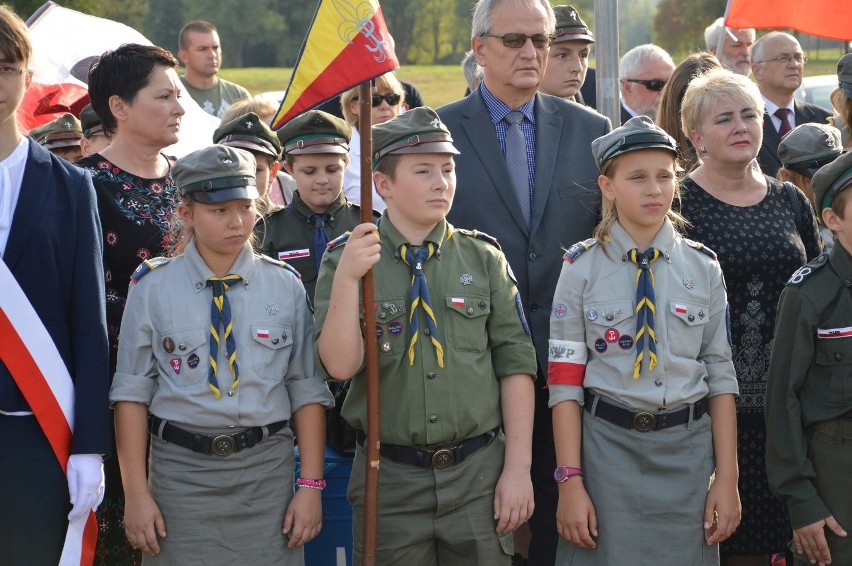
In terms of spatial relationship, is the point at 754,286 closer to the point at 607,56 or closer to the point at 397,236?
the point at 397,236

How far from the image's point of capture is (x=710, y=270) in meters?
4.10

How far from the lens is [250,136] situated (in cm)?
548

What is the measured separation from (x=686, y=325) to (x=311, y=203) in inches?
81.6

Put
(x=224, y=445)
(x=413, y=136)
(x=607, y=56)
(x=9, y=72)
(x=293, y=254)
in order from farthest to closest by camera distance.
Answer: (x=607, y=56), (x=293, y=254), (x=413, y=136), (x=224, y=445), (x=9, y=72)

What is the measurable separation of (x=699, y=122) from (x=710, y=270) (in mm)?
923

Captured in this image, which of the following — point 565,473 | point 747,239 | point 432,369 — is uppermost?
point 747,239

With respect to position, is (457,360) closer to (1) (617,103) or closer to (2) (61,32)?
(1) (617,103)

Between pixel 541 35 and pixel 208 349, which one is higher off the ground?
pixel 541 35

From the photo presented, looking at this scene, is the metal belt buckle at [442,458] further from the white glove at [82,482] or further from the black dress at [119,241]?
the black dress at [119,241]

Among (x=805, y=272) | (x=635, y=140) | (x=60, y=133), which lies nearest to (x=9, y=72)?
(x=635, y=140)

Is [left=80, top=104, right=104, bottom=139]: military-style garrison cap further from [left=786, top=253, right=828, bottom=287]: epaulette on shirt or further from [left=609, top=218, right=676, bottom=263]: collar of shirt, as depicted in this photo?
[left=786, top=253, right=828, bottom=287]: epaulette on shirt

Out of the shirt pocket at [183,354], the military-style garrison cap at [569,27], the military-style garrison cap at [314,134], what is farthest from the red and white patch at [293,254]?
the military-style garrison cap at [569,27]

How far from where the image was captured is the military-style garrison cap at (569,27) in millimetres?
6719

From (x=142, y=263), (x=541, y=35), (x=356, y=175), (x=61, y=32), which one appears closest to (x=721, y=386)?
(x=541, y=35)
